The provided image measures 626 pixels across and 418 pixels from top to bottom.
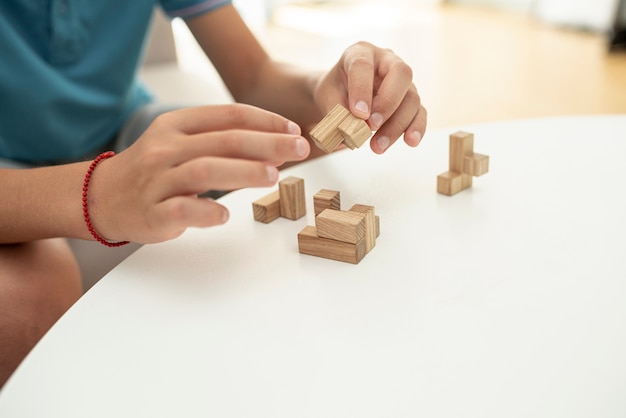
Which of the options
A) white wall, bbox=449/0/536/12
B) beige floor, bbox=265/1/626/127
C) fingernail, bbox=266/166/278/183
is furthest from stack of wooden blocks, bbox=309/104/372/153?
white wall, bbox=449/0/536/12

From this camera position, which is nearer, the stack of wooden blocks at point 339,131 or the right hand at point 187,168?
the right hand at point 187,168

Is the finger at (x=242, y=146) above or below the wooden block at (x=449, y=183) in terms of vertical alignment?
above

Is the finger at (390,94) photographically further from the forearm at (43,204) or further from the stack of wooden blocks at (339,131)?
the forearm at (43,204)

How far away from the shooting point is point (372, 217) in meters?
0.64

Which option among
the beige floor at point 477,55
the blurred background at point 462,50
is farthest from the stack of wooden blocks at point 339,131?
the beige floor at point 477,55

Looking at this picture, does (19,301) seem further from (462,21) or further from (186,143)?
(462,21)

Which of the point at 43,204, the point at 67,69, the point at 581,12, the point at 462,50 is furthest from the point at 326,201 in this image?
the point at 581,12

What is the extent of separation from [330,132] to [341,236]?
0.39 feet

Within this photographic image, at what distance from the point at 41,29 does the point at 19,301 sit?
627 mm

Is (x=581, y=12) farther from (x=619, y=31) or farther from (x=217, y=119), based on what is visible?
(x=217, y=119)

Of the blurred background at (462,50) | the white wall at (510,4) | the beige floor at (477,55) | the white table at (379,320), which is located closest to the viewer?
the white table at (379,320)

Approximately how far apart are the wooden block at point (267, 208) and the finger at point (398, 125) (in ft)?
0.45

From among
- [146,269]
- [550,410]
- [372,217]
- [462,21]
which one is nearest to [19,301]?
[146,269]

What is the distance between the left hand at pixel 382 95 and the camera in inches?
27.4
